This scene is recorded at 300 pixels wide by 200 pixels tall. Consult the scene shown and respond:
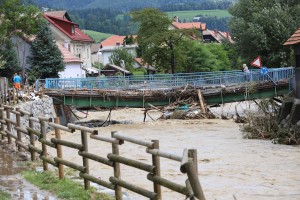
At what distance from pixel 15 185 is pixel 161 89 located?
32093 millimetres

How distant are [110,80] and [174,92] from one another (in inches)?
194

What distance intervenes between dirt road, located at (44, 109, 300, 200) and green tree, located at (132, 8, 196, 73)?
87.2 feet

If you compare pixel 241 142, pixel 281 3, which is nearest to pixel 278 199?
pixel 241 142

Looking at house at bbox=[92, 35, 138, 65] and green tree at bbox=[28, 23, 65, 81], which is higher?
house at bbox=[92, 35, 138, 65]

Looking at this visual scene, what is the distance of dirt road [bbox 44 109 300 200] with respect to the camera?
48.6 ft

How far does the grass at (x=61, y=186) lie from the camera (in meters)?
10.4

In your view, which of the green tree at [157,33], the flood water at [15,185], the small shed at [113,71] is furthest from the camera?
the small shed at [113,71]

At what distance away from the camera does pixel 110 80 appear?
143ft

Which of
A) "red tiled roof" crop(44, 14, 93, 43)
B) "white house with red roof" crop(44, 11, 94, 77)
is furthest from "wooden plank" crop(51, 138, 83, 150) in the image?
"red tiled roof" crop(44, 14, 93, 43)

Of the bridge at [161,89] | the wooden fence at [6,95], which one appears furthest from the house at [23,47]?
the wooden fence at [6,95]

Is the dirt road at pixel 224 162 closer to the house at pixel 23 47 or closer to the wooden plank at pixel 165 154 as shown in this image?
the wooden plank at pixel 165 154

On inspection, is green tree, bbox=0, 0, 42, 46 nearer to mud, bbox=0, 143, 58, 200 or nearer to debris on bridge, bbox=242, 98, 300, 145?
debris on bridge, bbox=242, 98, 300, 145

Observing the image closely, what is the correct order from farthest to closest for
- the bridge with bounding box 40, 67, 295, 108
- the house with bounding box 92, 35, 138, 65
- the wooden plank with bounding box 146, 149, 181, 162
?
the house with bounding box 92, 35, 138, 65 → the bridge with bounding box 40, 67, 295, 108 → the wooden plank with bounding box 146, 149, 181, 162

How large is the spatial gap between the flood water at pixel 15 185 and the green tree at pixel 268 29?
41079mm
